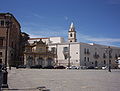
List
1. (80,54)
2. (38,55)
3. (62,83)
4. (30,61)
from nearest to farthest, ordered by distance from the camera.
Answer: (62,83) → (30,61) → (38,55) → (80,54)

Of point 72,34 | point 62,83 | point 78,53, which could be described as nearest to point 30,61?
point 78,53

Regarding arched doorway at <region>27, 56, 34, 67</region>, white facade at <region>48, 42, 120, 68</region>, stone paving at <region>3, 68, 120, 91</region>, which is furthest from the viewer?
white facade at <region>48, 42, 120, 68</region>

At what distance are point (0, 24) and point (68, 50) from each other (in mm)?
28103

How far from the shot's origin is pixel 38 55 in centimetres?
7212

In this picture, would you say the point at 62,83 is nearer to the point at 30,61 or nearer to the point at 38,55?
the point at 30,61

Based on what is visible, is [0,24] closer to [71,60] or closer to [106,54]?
[71,60]

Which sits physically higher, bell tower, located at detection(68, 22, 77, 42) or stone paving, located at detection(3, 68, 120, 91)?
bell tower, located at detection(68, 22, 77, 42)

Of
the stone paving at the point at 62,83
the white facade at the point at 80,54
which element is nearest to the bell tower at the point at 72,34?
the white facade at the point at 80,54

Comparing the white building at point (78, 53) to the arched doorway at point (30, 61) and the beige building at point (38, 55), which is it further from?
the arched doorway at point (30, 61)

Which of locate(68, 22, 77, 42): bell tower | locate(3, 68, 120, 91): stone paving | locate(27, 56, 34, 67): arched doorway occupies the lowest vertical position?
locate(3, 68, 120, 91): stone paving

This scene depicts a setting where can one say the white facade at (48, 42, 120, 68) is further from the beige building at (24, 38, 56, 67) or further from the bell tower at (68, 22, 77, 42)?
the bell tower at (68, 22, 77, 42)

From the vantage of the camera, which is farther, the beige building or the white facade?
the white facade

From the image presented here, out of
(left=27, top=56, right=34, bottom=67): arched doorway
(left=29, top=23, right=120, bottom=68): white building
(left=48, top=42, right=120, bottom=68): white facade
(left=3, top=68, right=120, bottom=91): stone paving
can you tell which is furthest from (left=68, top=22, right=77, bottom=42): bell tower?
(left=3, top=68, right=120, bottom=91): stone paving

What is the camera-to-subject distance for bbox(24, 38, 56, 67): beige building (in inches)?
2783
